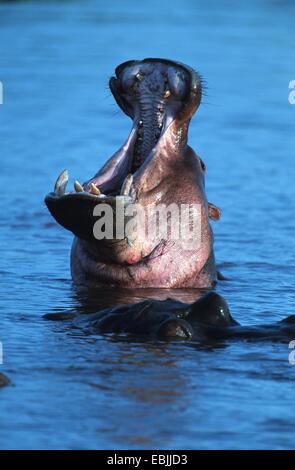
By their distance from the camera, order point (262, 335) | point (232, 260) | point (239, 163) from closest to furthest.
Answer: point (262, 335), point (232, 260), point (239, 163)

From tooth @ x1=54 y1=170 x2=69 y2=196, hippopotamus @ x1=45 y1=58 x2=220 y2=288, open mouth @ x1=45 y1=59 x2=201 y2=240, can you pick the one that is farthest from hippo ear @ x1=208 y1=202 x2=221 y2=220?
tooth @ x1=54 y1=170 x2=69 y2=196

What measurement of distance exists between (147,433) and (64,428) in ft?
1.28

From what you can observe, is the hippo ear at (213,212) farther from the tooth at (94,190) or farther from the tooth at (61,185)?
the tooth at (61,185)

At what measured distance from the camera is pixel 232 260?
36.5 feet

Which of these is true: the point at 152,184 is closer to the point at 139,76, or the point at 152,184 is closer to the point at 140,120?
the point at 140,120

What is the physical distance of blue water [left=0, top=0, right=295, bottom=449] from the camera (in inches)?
257

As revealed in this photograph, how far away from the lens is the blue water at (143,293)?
21.4ft

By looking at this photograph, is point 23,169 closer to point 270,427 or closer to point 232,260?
point 232,260

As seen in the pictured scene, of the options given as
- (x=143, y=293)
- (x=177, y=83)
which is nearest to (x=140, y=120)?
(x=177, y=83)

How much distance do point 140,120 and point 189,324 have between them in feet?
6.88

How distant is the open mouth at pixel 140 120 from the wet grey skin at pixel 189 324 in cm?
99

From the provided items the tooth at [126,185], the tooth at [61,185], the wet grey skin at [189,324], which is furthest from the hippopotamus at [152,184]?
the wet grey skin at [189,324]

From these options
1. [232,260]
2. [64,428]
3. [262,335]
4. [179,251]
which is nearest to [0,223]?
[232,260]

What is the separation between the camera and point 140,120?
31.3 feet
